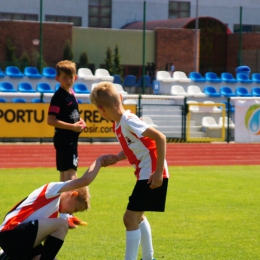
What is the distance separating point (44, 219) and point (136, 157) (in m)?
0.99

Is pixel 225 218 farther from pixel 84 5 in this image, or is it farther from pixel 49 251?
pixel 84 5

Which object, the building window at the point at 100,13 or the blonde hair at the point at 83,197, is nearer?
the blonde hair at the point at 83,197

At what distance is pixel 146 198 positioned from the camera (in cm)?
600

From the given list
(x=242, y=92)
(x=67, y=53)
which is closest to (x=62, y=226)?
(x=242, y=92)

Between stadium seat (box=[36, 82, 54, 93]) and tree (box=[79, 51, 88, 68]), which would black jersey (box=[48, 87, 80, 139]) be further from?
tree (box=[79, 51, 88, 68])

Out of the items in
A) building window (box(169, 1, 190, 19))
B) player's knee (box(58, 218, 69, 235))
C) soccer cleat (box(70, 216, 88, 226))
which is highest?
building window (box(169, 1, 190, 19))

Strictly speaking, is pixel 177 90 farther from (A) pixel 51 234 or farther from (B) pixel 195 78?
(A) pixel 51 234

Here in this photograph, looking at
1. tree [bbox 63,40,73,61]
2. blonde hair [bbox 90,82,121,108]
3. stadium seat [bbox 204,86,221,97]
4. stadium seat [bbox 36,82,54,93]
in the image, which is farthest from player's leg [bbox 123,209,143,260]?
tree [bbox 63,40,73,61]

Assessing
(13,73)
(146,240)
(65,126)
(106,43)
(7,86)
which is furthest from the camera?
(106,43)

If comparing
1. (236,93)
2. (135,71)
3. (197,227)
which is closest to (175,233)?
(197,227)

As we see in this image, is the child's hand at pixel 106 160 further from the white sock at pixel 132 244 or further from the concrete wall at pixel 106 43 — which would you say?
the concrete wall at pixel 106 43

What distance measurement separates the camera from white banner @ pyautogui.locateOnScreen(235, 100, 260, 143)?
22.9m

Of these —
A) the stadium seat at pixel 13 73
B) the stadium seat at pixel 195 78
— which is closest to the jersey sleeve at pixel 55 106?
the stadium seat at pixel 13 73

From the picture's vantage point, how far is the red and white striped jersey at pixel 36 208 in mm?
5688
